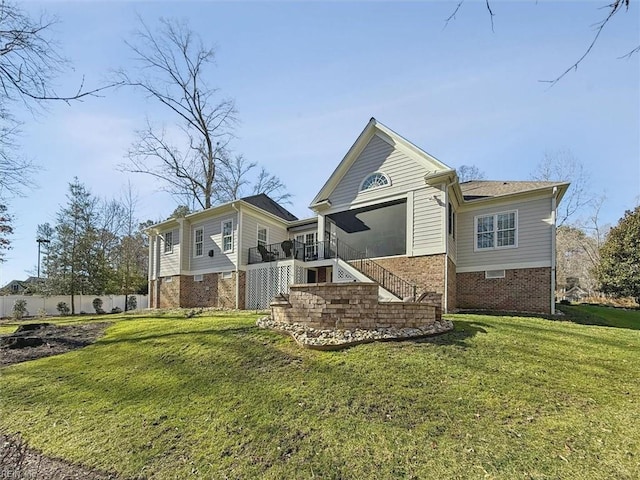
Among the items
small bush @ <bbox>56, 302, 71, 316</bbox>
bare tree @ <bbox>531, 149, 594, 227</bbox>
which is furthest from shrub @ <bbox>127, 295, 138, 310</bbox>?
bare tree @ <bbox>531, 149, 594, 227</bbox>

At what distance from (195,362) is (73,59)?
562cm

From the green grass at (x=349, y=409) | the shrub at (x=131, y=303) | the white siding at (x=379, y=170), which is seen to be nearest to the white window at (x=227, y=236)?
the white siding at (x=379, y=170)

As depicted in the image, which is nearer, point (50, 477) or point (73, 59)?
point (50, 477)

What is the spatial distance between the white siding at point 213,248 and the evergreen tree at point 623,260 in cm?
2092

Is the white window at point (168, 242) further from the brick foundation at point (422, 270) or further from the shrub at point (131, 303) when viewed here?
the brick foundation at point (422, 270)

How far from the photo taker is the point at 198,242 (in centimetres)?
1662

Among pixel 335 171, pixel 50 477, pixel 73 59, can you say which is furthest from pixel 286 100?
pixel 50 477

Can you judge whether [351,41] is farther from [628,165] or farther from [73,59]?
[628,165]

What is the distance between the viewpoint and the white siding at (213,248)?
48.8ft

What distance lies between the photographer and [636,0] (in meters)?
3.11

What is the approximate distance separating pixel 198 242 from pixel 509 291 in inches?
557

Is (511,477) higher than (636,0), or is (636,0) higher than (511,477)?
(636,0)

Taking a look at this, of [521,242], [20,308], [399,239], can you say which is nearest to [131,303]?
[20,308]

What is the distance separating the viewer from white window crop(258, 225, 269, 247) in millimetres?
15569
